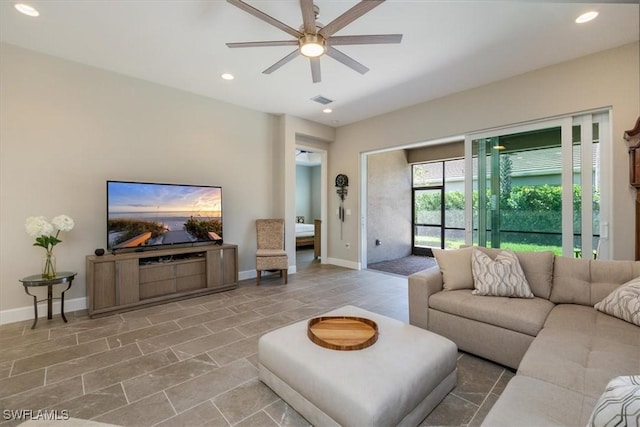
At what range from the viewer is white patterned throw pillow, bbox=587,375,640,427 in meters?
0.76

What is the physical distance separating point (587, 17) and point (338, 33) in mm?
2370

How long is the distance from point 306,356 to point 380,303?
2.35 m

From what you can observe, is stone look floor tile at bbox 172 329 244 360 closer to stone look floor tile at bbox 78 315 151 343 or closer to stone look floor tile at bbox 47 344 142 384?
stone look floor tile at bbox 47 344 142 384

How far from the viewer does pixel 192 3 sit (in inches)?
98.5

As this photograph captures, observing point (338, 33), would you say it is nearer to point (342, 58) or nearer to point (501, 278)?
point (342, 58)

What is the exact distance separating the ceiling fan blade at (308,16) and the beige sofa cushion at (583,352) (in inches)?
104

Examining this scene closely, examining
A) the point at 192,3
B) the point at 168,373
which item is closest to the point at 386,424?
the point at 168,373

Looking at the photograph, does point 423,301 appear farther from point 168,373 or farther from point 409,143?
point 409,143

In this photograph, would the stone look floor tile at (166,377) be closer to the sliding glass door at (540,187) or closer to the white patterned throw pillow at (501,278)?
the white patterned throw pillow at (501,278)

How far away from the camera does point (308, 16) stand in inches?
84.4

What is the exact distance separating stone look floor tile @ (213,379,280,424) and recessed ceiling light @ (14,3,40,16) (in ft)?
12.2

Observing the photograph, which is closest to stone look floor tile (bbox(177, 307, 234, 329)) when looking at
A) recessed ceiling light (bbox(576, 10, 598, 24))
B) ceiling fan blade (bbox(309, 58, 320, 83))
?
ceiling fan blade (bbox(309, 58, 320, 83))

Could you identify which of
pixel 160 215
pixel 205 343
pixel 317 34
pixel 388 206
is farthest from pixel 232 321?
pixel 388 206

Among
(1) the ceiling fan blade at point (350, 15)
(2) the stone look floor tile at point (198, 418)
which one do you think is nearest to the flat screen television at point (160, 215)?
(2) the stone look floor tile at point (198, 418)
